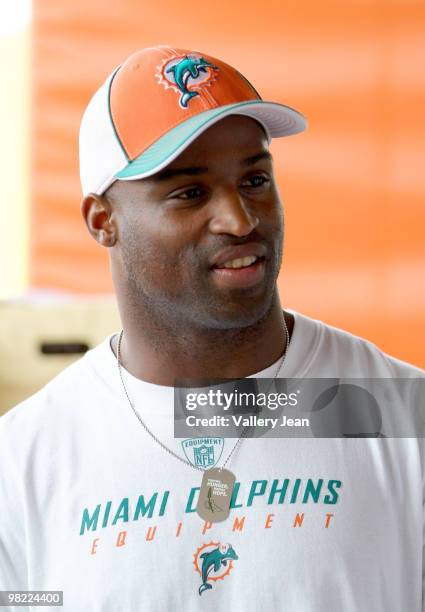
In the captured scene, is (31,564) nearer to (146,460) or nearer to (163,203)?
(146,460)

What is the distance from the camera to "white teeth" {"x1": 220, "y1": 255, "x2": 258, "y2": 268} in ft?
3.59

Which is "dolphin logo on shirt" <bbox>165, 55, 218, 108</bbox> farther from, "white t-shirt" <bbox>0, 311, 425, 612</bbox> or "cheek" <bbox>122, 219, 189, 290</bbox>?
"white t-shirt" <bbox>0, 311, 425, 612</bbox>

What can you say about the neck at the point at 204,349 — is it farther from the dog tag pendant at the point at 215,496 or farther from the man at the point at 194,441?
the dog tag pendant at the point at 215,496

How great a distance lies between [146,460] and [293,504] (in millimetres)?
191

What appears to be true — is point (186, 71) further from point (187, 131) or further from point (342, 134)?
point (342, 134)

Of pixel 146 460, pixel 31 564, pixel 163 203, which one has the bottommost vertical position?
pixel 31 564

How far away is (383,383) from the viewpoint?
1.19 meters

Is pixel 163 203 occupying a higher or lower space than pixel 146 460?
higher

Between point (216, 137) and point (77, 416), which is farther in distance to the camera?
point (77, 416)

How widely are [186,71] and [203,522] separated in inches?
22.2

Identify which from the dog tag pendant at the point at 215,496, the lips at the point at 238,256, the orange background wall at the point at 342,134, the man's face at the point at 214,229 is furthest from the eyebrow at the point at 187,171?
the orange background wall at the point at 342,134

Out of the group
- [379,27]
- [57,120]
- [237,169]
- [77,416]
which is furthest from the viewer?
[57,120]

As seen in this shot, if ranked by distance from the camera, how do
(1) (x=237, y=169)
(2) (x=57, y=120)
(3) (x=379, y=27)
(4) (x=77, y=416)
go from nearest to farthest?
1. (1) (x=237, y=169)
2. (4) (x=77, y=416)
3. (3) (x=379, y=27)
4. (2) (x=57, y=120)

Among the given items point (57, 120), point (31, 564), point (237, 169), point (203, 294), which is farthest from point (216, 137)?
point (57, 120)
